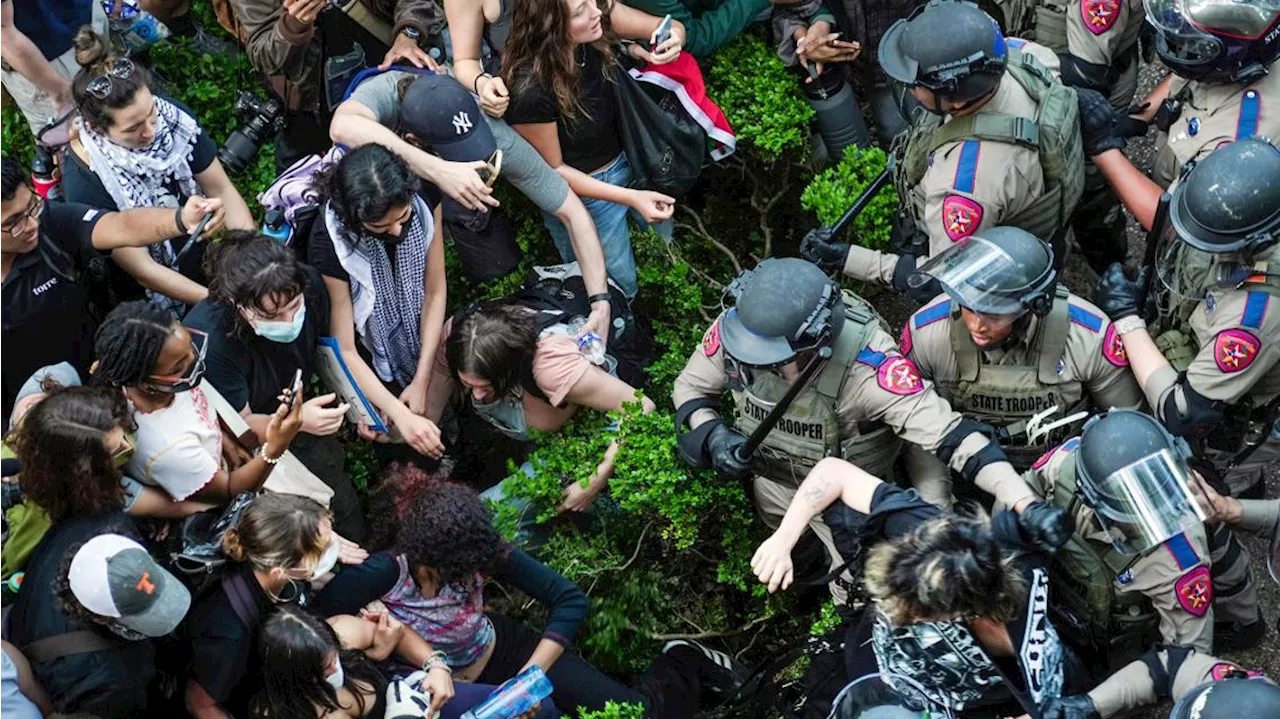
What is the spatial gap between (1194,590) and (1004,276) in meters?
1.18

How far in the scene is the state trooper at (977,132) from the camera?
4816 millimetres

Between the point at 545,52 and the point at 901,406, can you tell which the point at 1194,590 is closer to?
the point at 901,406

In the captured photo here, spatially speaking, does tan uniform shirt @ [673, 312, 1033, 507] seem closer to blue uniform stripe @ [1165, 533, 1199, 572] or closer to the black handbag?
blue uniform stripe @ [1165, 533, 1199, 572]

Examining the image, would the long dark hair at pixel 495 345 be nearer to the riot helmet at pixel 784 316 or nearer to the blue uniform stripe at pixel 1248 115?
the riot helmet at pixel 784 316

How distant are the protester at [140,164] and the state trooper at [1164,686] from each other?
3495 millimetres

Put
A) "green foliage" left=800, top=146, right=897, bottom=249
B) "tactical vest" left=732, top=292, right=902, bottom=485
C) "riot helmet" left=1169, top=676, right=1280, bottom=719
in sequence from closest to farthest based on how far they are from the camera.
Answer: "riot helmet" left=1169, top=676, right=1280, bottom=719
"tactical vest" left=732, top=292, right=902, bottom=485
"green foliage" left=800, top=146, right=897, bottom=249

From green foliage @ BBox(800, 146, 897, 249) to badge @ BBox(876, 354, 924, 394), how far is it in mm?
1117

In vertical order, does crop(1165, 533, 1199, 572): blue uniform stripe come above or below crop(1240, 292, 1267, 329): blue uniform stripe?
below

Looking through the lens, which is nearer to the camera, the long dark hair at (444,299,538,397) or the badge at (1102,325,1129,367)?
the badge at (1102,325,1129,367)

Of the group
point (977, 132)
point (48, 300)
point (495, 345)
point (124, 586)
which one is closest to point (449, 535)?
point (495, 345)

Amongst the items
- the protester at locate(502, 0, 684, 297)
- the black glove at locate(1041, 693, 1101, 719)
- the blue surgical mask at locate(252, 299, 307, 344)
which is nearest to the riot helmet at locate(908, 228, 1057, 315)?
the black glove at locate(1041, 693, 1101, 719)

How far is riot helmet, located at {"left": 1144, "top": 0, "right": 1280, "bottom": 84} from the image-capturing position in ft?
15.6

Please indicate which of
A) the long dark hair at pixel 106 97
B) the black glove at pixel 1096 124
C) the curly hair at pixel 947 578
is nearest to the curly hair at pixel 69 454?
the long dark hair at pixel 106 97

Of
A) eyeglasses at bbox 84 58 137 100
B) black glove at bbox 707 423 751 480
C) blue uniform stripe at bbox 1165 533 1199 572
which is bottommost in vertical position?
blue uniform stripe at bbox 1165 533 1199 572
